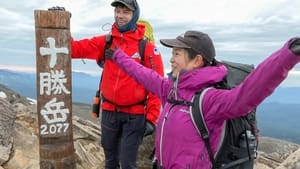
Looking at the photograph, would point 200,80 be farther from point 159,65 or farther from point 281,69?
point 159,65

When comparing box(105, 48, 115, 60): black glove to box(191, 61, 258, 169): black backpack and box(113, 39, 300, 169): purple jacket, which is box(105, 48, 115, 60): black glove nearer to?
box(113, 39, 300, 169): purple jacket

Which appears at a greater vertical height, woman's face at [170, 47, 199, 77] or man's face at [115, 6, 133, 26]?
man's face at [115, 6, 133, 26]

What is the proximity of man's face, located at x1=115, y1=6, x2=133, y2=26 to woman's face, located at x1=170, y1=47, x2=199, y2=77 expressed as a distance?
5.79 ft

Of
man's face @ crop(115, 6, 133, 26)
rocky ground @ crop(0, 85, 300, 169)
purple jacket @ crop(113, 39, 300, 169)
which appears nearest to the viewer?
purple jacket @ crop(113, 39, 300, 169)

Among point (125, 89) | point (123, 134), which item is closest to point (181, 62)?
point (125, 89)

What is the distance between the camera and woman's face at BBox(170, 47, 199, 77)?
3879 millimetres

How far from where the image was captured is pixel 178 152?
12.4 ft

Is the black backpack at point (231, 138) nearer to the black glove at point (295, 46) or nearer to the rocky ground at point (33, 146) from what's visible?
the black glove at point (295, 46)

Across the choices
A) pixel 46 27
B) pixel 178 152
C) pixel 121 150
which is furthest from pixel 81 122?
pixel 178 152

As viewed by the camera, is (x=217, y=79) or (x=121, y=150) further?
(x=121, y=150)

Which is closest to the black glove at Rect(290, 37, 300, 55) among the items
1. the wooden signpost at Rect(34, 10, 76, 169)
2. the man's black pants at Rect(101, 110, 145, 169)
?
the wooden signpost at Rect(34, 10, 76, 169)

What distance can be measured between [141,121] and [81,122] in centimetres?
576

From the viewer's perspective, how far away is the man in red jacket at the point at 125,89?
5543mm

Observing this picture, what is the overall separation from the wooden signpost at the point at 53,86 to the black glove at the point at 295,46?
294cm
